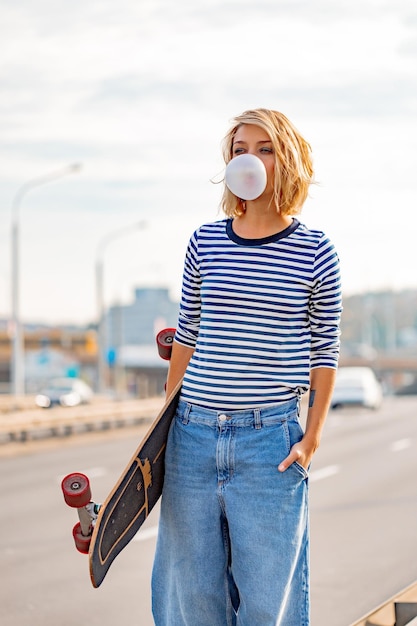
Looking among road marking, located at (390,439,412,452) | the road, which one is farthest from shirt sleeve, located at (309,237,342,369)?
road marking, located at (390,439,412,452)

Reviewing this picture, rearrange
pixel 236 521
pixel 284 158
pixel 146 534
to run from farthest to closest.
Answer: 1. pixel 146 534
2. pixel 284 158
3. pixel 236 521

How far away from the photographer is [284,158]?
336cm

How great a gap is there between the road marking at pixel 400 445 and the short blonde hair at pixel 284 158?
15.5 metres

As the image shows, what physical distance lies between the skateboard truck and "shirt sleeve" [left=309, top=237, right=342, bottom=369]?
0.75 metres

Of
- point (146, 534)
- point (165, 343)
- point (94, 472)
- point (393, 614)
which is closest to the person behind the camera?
point (165, 343)

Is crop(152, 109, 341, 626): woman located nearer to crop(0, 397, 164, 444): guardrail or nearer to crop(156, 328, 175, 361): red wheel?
crop(156, 328, 175, 361): red wheel

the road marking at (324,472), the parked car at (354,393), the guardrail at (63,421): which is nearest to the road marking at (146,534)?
the road marking at (324,472)

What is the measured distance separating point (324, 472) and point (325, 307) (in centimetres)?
1145

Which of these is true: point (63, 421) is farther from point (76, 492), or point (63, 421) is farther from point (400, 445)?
point (76, 492)

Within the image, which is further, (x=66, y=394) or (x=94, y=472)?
(x=66, y=394)

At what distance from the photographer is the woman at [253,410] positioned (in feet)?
10.7

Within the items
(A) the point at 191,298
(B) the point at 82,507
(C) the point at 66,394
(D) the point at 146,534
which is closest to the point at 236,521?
(B) the point at 82,507

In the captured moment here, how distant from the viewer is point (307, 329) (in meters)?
3.40

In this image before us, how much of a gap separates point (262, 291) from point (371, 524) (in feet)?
22.6
